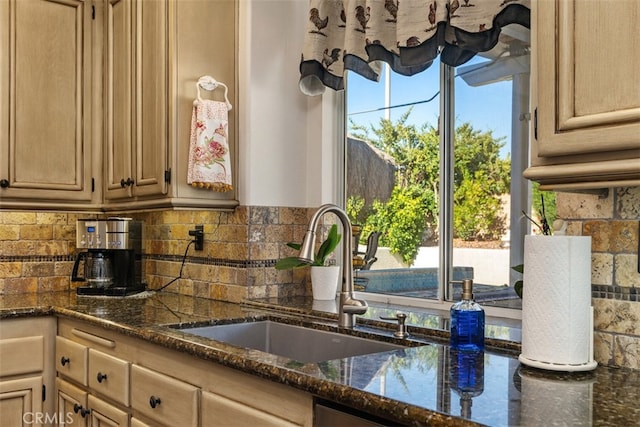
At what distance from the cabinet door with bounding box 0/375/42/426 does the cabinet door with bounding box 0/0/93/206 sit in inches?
33.1

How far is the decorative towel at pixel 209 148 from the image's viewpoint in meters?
2.54

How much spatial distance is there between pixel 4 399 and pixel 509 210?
207 cm

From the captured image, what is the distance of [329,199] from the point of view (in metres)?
2.77

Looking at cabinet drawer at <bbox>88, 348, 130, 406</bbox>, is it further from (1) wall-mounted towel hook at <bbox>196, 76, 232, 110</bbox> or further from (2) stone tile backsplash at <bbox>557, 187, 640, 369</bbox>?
(2) stone tile backsplash at <bbox>557, 187, 640, 369</bbox>

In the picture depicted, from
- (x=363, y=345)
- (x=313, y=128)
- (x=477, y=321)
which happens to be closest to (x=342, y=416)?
(x=477, y=321)

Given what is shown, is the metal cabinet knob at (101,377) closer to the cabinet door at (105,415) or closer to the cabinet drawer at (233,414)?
the cabinet door at (105,415)

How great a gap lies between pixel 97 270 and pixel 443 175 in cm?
173

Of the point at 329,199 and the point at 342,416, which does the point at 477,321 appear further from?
the point at 329,199

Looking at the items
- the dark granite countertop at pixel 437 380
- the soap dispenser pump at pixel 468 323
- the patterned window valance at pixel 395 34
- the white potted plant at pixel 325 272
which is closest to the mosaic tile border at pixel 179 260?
the white potted plant at pixel 325 272

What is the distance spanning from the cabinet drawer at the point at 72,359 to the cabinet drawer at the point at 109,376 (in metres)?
0.05

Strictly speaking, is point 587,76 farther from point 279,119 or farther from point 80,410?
point 80,410

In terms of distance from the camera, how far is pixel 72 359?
8.21 ft

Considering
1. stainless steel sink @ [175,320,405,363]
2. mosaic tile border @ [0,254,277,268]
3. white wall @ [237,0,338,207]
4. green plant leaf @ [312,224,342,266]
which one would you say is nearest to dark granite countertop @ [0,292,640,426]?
stainless steel sink @ [175,320,405,363]

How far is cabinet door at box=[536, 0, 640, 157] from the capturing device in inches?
46.0
